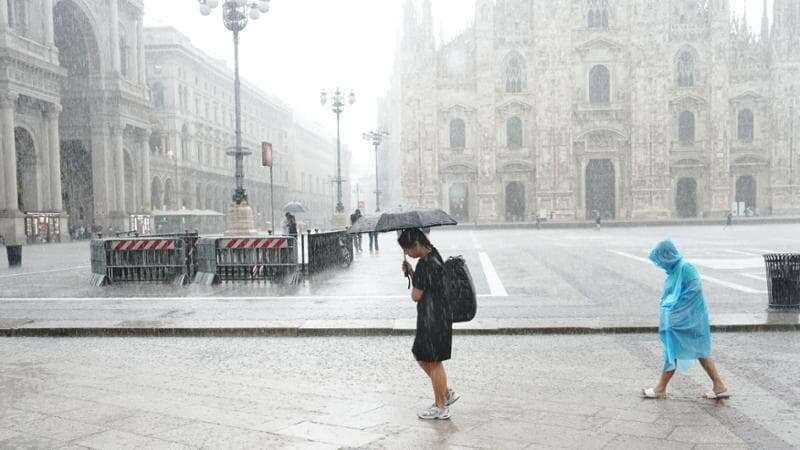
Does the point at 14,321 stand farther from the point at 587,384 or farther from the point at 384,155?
the point at 384,155

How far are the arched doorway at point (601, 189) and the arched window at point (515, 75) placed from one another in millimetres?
8090

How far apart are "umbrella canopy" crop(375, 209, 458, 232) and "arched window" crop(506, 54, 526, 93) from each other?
50.3m

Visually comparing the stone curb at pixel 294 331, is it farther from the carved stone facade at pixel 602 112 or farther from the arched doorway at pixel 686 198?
the arched doorway at pixel 686 198

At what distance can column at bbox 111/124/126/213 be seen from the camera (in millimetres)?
46375

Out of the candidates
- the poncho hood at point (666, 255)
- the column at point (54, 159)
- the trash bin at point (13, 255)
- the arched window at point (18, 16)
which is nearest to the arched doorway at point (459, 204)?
the column at point (54, 159)

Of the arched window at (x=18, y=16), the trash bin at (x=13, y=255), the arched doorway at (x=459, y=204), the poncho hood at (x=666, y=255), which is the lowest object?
the trash bin at (x=13, y=255)

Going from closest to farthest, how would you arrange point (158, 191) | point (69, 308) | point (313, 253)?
point (69, 308) → point (313, 253) → point (158, 191)

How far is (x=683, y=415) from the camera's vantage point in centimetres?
512

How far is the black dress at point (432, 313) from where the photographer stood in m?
4.89

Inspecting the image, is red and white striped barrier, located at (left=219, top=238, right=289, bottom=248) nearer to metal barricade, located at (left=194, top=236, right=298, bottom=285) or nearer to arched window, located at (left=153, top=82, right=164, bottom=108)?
metal barricade, located at (left=194, top=236, right=298, bottom=285)

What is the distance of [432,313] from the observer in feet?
16.1

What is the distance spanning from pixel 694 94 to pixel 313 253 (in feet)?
144

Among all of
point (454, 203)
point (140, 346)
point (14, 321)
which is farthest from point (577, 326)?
point (454, 203)

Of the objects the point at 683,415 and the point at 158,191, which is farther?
the point at 158,191
